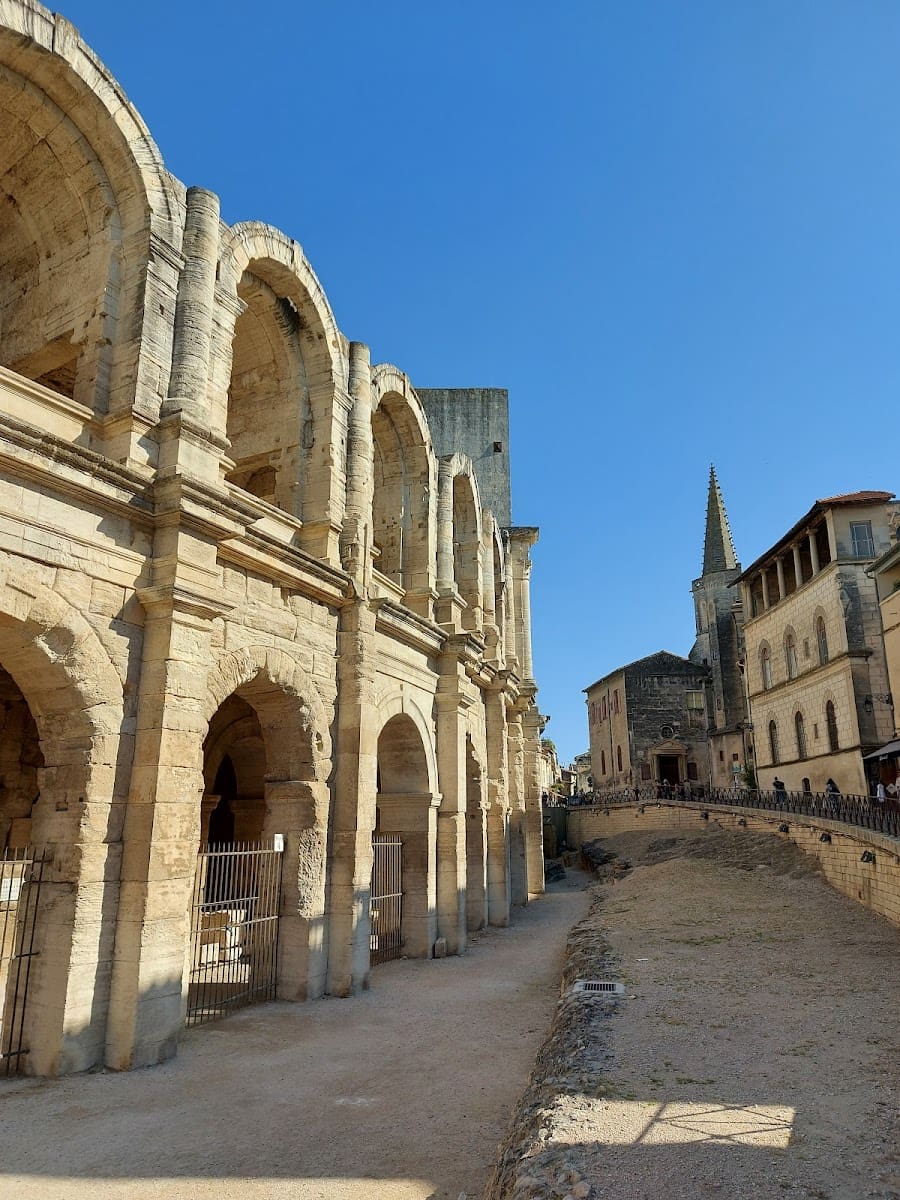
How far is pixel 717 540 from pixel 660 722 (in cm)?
1302

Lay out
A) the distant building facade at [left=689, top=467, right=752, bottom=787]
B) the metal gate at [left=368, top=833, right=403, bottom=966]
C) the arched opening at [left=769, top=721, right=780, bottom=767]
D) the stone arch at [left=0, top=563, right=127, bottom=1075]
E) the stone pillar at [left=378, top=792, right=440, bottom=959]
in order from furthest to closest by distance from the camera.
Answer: the distant building facade at [left=689, top=467, right=752, bottom=787] < the arched opening at [left=769, top=721, right=780, bottom=767] < the stone pillar at [left=378, top=792, right=440, bottom=959] < the metal gate at [left=368, top=833, right=403, bottom=966] < the stone arch at [left=0, top=563, right=127, bottom=1075]

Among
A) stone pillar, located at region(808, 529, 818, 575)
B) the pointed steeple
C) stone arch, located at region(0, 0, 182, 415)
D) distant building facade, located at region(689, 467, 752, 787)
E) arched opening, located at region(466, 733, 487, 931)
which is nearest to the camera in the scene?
stone arch, located at region(0, 0, 182, 415)

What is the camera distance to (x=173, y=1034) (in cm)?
741

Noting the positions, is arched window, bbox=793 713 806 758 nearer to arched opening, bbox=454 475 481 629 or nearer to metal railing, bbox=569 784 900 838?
metal railing, bbox=569 784 900 838

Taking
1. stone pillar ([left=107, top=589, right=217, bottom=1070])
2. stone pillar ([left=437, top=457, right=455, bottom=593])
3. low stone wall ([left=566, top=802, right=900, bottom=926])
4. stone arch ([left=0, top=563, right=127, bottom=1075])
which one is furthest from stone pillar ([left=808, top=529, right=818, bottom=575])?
stone arch ([left=0, top=563, right=127, bottom=1075])

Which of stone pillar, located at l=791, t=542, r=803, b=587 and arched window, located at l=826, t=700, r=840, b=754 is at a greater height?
stone pillar, located at l=791, t=542, r=803, b=587

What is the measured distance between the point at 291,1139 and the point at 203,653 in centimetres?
445

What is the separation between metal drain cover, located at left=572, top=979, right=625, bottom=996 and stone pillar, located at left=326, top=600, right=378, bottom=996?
3.16m

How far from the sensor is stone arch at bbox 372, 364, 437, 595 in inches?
612

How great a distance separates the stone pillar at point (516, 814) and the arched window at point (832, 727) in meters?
11.1

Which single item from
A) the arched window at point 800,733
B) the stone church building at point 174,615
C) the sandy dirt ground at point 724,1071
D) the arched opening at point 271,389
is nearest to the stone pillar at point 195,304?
the stone church building at point 174,615

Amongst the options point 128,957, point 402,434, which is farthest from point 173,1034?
point 402,434

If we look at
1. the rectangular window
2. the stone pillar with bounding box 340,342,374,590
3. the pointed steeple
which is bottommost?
the stone pillar with bounding box 340,342,374,590

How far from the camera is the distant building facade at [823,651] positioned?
2512cm
